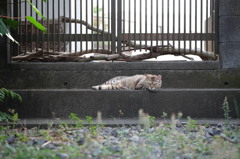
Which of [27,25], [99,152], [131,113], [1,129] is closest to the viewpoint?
[99,152]

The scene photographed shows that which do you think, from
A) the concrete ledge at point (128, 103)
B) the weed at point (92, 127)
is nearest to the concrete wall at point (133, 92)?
the concrete ledge at point (128, 103)

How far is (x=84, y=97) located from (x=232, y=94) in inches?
97.9

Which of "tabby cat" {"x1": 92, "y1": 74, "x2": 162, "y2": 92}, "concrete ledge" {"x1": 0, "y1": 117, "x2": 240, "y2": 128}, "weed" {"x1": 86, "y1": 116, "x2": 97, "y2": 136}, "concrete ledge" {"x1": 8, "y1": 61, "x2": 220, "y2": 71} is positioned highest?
"concrete ledge" {"x1": 8, "y1": 61, "x2": 220, "y2": 71}

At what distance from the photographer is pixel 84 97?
241 inches

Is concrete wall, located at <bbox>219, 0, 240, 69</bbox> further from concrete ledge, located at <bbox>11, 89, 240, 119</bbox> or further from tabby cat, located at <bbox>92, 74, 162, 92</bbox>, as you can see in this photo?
tabby cat, located at <bbox>92, 74, 162, 92</bbox>

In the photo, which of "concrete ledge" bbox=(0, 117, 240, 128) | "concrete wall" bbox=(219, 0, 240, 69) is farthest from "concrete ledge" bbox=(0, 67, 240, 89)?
"concrete ledge" bbox=(0, 117, 240, 128)

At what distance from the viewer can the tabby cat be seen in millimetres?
6172

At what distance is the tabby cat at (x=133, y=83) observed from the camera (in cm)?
617

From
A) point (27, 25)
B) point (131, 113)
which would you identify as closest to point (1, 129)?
point (131, 113)

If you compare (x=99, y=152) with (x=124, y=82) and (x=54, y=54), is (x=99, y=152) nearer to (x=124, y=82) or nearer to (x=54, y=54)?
(x=124, y=82)

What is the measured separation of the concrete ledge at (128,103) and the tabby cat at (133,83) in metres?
0.19

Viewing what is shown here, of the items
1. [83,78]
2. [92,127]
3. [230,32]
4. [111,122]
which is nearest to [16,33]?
[83,78]

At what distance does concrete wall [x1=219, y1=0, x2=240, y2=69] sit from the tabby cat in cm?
129

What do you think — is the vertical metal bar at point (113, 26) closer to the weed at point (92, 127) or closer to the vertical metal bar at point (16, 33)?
the vertical metal bar at point (16, 33)
